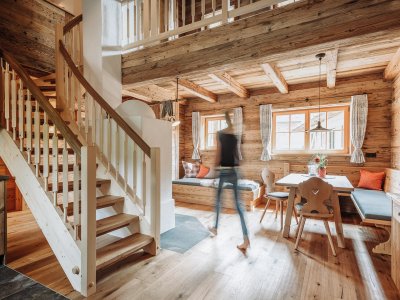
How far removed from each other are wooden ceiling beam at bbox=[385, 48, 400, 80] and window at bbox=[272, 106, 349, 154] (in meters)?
0.88

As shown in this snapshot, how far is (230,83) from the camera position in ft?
15.4

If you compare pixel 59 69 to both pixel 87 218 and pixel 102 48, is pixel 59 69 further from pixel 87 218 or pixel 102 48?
pixel 87 218

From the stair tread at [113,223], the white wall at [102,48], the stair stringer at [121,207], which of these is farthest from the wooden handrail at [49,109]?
the white wall at [102,48]

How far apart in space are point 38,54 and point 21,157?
9.00ft

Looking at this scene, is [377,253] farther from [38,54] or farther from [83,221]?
[38,54]

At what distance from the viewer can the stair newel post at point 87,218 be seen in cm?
177

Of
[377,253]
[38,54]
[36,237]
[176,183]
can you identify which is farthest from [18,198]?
[377,253]

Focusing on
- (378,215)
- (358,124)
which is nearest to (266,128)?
(358,124)

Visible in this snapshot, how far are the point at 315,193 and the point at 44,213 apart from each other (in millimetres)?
2886

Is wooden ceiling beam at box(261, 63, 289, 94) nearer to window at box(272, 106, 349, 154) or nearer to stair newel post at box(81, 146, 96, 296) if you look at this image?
window at box(272, 106, 349, 154)

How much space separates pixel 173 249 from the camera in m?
2.67

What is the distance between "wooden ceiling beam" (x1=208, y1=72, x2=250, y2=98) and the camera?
428 cm

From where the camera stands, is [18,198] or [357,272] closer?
[357,272]

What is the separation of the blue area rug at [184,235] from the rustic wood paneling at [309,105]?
2.60 meters
